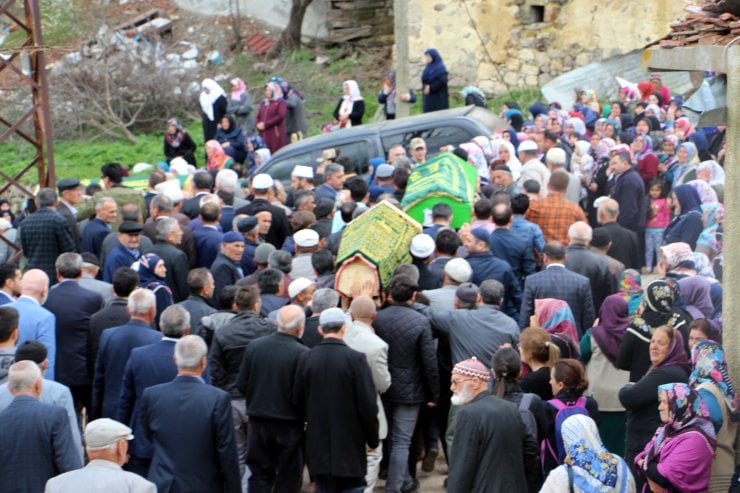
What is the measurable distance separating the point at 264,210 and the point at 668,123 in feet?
27.4

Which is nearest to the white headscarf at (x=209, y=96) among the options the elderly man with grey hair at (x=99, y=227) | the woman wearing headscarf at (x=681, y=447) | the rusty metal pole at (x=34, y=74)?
the rusty metal pole at (x=34, y=74)

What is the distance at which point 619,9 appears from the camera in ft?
77.3

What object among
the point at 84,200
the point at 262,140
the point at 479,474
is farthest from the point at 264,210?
the point at 262,140

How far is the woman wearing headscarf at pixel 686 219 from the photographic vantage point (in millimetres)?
12680

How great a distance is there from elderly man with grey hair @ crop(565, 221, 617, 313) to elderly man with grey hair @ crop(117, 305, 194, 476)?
12.6 ft

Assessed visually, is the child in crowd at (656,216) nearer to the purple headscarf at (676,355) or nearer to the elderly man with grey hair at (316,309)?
the elderly man with grey hair at (316,309)

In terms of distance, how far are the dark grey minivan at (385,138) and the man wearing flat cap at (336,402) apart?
7468mm

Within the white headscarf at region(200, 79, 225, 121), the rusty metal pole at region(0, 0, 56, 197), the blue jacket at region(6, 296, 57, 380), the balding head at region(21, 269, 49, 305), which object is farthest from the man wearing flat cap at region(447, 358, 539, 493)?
the white headscarf at region(200, 79, 225, 121)

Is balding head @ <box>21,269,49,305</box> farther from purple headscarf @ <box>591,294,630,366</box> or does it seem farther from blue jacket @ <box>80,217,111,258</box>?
purple headscarf @ <box>591,294,630,366</box>

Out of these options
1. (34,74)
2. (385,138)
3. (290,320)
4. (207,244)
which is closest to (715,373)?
(290,320)

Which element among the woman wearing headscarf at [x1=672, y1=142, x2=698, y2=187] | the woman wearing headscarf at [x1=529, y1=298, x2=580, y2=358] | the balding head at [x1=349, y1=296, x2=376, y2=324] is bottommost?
the woman wearing headscarf at [x1=672, y1=142, x2=698, y2=187]

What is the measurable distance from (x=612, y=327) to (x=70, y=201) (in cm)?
622

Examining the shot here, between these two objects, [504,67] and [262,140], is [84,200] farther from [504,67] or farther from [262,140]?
[504,67]

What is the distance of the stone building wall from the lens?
78.3 feet
